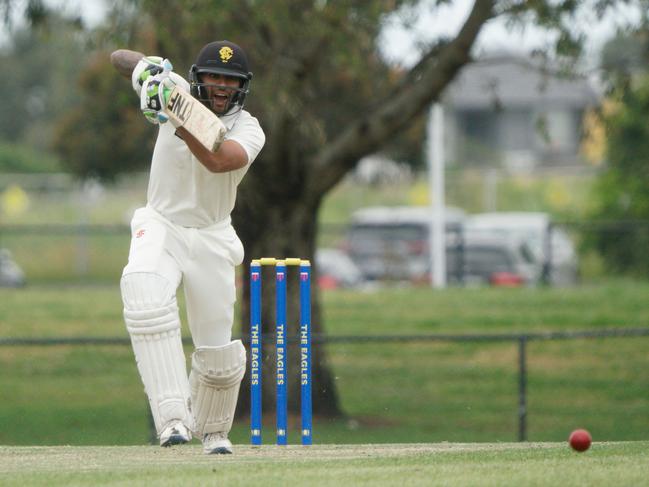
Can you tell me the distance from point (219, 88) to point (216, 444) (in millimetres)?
1826

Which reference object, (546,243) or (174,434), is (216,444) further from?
(546,243)

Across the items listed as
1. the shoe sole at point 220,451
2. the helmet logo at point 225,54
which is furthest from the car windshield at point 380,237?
the helmet logo at point 225,54

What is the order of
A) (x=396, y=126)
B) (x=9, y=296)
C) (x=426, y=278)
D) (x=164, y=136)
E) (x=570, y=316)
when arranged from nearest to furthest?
1. (x=164, y=136)
2. (x=396, y=126)
3. (x=570, y=316)
4. (x=9, y=296)
5. (x=426, y=278)

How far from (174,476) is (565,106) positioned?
168ft

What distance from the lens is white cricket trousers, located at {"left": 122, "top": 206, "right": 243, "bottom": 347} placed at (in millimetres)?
6648

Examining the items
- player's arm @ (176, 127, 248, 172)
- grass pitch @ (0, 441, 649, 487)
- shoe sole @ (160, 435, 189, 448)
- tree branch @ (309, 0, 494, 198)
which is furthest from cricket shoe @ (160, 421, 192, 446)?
tree branch @ (309, 0, 494, 198)

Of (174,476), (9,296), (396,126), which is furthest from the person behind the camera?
(9,296)

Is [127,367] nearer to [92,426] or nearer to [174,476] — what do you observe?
[92,426]

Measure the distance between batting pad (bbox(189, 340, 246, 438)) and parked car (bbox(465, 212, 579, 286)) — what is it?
13.8 meters

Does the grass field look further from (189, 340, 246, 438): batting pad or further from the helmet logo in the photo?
the helmet logo

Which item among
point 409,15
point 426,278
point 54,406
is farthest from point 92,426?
point 426,278

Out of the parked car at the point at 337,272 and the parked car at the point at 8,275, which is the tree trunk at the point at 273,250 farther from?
the parked car at the point at 337,272

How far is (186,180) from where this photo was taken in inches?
269

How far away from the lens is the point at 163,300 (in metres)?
6.50
